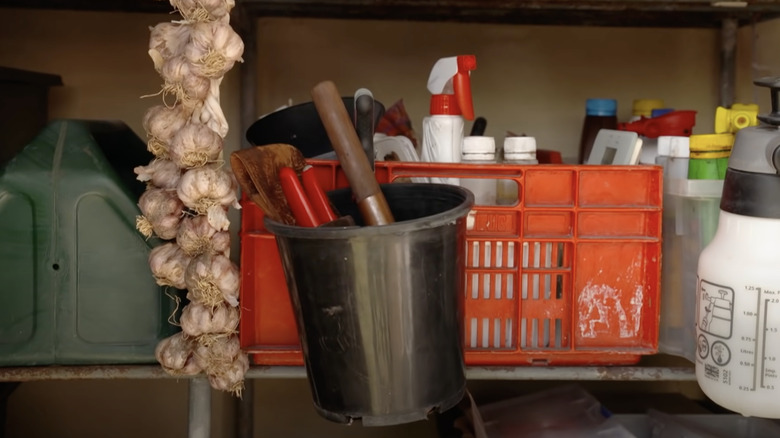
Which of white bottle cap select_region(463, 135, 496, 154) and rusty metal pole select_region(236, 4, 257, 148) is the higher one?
rusty metal pole select_region(236, 4, 257, 148)

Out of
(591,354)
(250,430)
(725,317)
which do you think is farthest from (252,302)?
(250,430)

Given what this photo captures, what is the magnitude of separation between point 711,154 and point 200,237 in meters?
0.64

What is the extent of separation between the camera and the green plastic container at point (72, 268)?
88 cm

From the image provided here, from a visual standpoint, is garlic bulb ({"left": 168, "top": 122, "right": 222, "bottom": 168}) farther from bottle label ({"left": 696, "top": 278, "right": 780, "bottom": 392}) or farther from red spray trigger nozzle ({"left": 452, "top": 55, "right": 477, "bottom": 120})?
bottle label ({"left": 696, "top": 278, "right": 780, "bottom": 392})

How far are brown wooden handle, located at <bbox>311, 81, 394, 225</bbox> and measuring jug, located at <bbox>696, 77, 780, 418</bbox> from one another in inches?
14.8

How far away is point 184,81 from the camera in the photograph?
774 mm

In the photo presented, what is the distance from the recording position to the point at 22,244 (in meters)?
0.88

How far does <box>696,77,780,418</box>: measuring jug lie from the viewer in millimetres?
721

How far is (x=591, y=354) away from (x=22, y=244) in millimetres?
763

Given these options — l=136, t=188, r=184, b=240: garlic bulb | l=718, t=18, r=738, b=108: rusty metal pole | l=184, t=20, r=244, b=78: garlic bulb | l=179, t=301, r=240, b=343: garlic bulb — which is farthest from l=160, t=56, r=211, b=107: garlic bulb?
l=718, t=18, r=738, b=108: rusty metal pole

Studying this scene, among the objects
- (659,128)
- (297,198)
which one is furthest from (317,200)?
(659,128)

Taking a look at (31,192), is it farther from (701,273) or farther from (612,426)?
(612,426)

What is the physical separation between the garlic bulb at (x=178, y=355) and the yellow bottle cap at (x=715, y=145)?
686 millimetres

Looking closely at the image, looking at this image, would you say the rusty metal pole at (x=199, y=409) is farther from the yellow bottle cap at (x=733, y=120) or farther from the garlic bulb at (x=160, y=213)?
the yellow bottle cap at (x=733, y=120)
